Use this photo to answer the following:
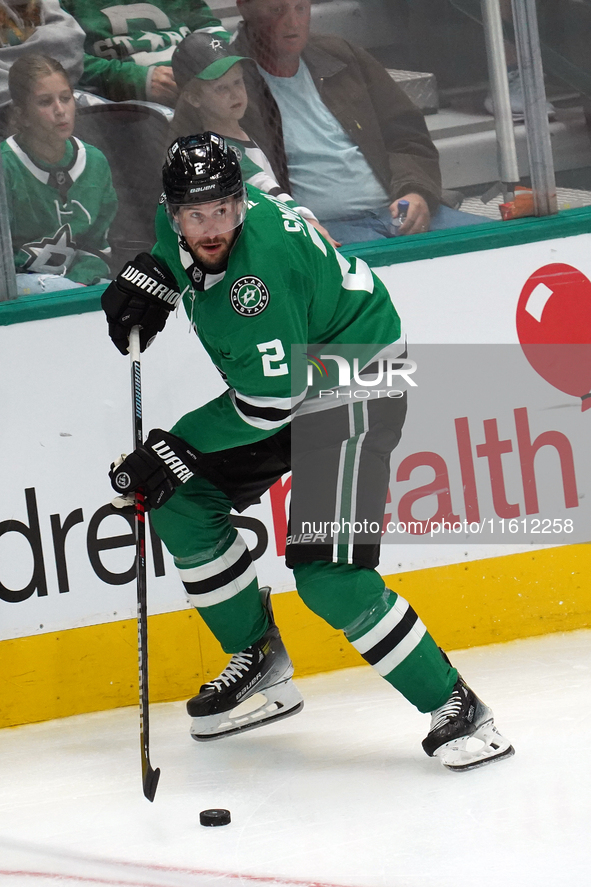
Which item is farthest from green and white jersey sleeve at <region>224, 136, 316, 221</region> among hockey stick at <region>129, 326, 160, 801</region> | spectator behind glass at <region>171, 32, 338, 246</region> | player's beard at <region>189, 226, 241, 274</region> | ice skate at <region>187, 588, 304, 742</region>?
ice skate at <region>187, 588, 304, 742</region>

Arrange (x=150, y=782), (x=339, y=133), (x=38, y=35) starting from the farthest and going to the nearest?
1. (x=339, y=133)
2. (x=38, y=35)
3. (x=150, y=782)

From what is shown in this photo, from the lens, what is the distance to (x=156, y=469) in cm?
217

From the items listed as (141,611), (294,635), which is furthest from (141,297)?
(294,635)

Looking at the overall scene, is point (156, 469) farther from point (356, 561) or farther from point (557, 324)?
point (557, 324)

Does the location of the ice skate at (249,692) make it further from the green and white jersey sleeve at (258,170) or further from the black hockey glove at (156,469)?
the green and white jersey sleeve at (258,170)

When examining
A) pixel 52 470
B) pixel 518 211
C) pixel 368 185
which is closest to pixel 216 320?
pixel 52 470

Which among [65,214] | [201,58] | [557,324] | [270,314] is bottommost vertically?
[557,324]

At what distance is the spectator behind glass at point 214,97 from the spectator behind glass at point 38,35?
27 cm

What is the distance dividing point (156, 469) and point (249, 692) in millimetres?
672

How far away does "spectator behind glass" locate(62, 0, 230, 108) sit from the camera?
8.98ft

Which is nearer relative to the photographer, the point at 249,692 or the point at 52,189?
the point at 249,692

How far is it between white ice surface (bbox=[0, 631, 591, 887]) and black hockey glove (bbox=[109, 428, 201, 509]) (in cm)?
67

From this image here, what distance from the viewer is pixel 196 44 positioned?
279 cm

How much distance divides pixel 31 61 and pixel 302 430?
1.28 metres
